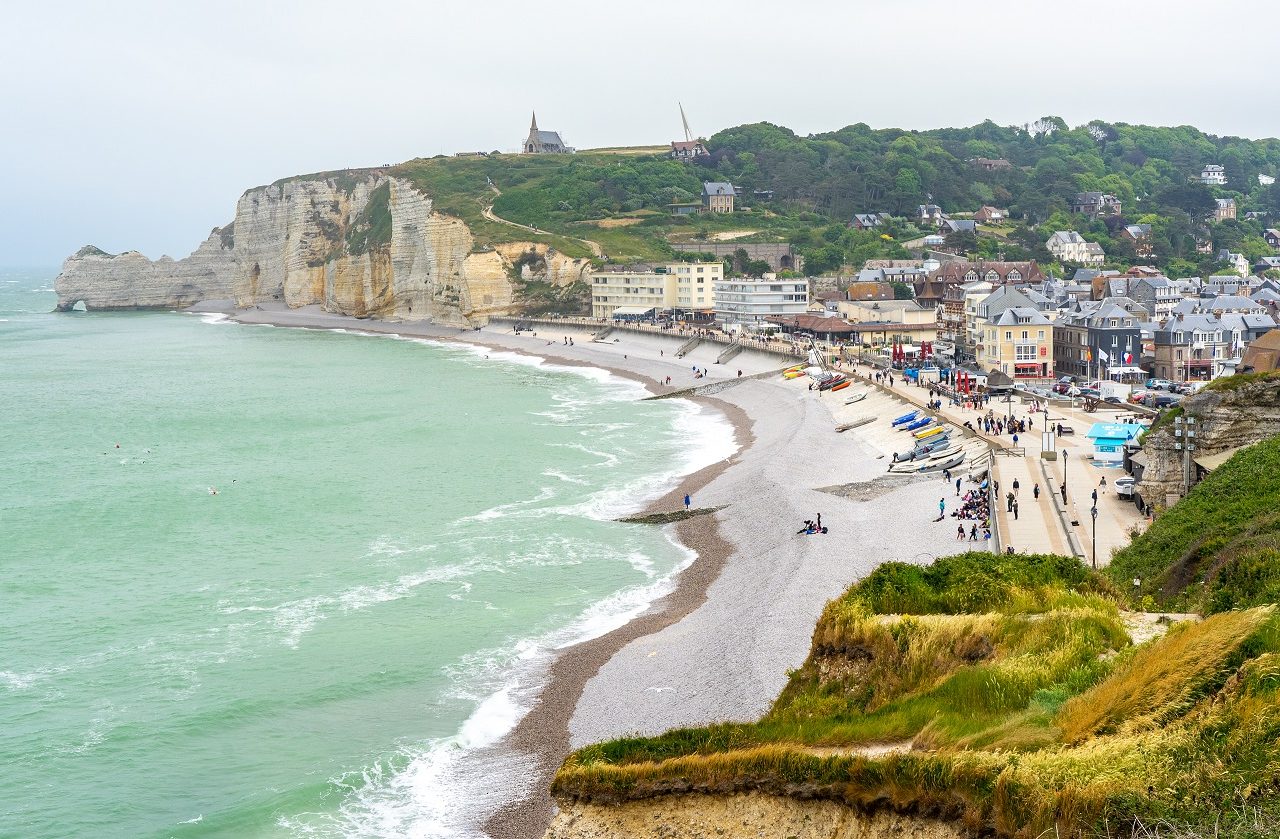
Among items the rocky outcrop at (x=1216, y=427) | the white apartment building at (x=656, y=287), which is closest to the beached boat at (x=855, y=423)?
the rocky outcrop at (x=1216, y=427)

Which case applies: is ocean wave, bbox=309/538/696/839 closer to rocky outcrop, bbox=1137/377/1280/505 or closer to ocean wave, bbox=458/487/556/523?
ocean wave, bbox=458/487/556/523

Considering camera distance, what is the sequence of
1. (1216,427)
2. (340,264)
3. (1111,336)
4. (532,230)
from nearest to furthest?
1. (1216,427)
2. (1111,336)
3. (532,230)
4. (340,264)

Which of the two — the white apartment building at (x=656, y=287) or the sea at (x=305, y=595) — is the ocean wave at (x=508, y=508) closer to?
the sea at (x=305, y=595)

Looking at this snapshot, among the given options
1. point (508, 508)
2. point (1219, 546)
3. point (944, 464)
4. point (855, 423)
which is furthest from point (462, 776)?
point (855, 423)


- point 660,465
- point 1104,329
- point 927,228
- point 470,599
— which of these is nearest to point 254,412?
point 660,465

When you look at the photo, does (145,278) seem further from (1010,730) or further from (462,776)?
(1010,730)

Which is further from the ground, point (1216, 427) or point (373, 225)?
point (373, 225)

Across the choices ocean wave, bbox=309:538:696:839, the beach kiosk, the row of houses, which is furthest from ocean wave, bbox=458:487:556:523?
the row of houses

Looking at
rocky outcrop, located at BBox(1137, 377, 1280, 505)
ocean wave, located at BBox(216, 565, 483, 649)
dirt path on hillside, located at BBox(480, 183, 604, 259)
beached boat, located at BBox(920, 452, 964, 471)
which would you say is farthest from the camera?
dirt path on hillside, located at BBox(480, 183, 604, 259)
